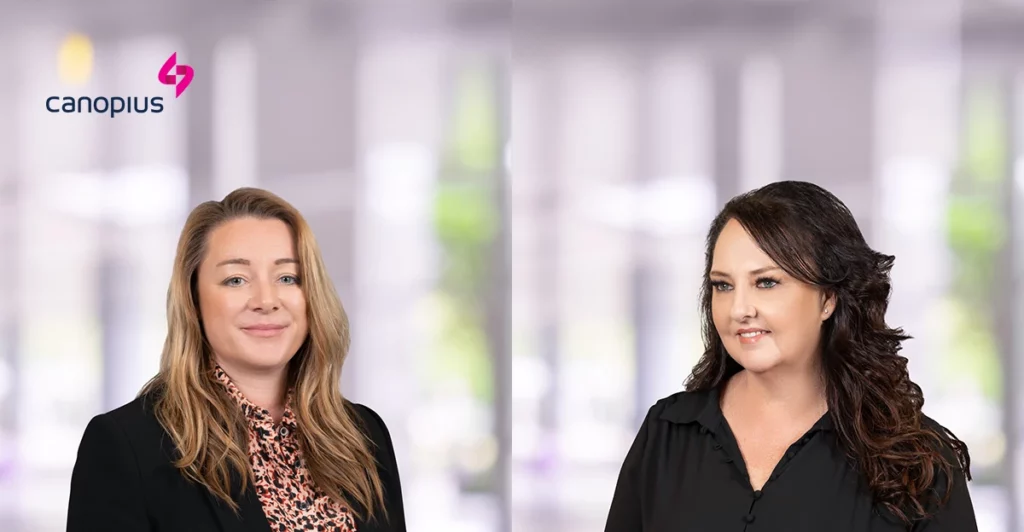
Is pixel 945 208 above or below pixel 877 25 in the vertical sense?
below

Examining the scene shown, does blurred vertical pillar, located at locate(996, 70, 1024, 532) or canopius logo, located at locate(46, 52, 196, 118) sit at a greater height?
canopius logo, located at locate(46, 52, 196, 118)

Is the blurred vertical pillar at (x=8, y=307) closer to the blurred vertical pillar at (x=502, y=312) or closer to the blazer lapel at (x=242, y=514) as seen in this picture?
the blurred vertical pillar at (x=502, y=312)

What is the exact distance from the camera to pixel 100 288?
421 cm

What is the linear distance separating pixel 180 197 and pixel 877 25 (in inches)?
106

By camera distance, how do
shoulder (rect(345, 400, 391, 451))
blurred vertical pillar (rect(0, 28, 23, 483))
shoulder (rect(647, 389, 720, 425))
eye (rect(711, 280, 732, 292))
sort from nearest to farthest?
eye (rect(711, 280, 732, 292)) → shoulder (rect(647, 389, 720, 425)) → shoulder (rect(345, 400, 391, 451)) → blurred vertical pillar (rect(0, 28, 23, 483))

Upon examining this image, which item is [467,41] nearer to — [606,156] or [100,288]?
[606,156]

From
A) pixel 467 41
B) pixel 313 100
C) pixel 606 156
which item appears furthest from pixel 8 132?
pixel 606 156

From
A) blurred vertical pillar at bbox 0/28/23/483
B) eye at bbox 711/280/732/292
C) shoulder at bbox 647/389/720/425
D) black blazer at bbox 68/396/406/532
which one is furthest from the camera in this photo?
blurred vertical pillar at bbox 0/28/23/483

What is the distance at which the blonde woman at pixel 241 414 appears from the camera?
7.50 feet

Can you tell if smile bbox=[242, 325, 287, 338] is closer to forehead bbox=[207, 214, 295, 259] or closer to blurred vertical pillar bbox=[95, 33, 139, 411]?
forehead bbox=[207, 214, 295, 259]

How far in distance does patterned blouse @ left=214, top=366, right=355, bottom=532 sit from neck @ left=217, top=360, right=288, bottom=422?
2 centimetres

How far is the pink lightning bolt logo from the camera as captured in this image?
14.0 ft

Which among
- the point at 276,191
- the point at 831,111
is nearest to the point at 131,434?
the point at 276,191

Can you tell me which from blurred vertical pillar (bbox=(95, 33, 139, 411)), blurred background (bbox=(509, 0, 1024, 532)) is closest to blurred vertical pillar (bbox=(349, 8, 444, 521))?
blurred background (bbox=(509, 0, 1024, 532))
